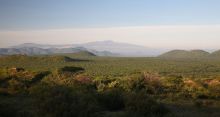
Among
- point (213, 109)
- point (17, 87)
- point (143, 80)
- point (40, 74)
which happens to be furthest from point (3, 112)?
point (40, 74)

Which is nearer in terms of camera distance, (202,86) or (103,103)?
(103,103)

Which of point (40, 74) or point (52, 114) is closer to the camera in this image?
point (52, 114)

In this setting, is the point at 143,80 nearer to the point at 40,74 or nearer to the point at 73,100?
the point at 40,74

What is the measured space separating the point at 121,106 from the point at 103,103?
100 cm

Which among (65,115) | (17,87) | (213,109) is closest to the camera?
(65,115)

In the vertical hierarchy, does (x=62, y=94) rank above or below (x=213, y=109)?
above

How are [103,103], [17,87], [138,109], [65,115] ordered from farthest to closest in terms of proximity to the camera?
[17,87] → [103,103] → [138,109] → [65,115]

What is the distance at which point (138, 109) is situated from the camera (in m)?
17.5

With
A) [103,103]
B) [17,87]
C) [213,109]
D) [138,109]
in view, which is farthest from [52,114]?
[17,87]

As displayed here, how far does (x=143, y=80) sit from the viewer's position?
36.0 meters

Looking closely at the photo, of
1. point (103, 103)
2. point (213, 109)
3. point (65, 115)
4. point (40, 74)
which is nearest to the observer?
point (65, 115)

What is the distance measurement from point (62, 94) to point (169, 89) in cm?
2125

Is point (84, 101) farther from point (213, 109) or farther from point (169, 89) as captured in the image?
point (169, 89)

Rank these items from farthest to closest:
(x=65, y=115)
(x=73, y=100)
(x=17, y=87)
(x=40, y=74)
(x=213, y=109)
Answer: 1. (x=40, y=74)
2. (x=17, y=87)
3. (x=213, y=109)
4. (x=73, y=100)
5. (x=65, y=115)
